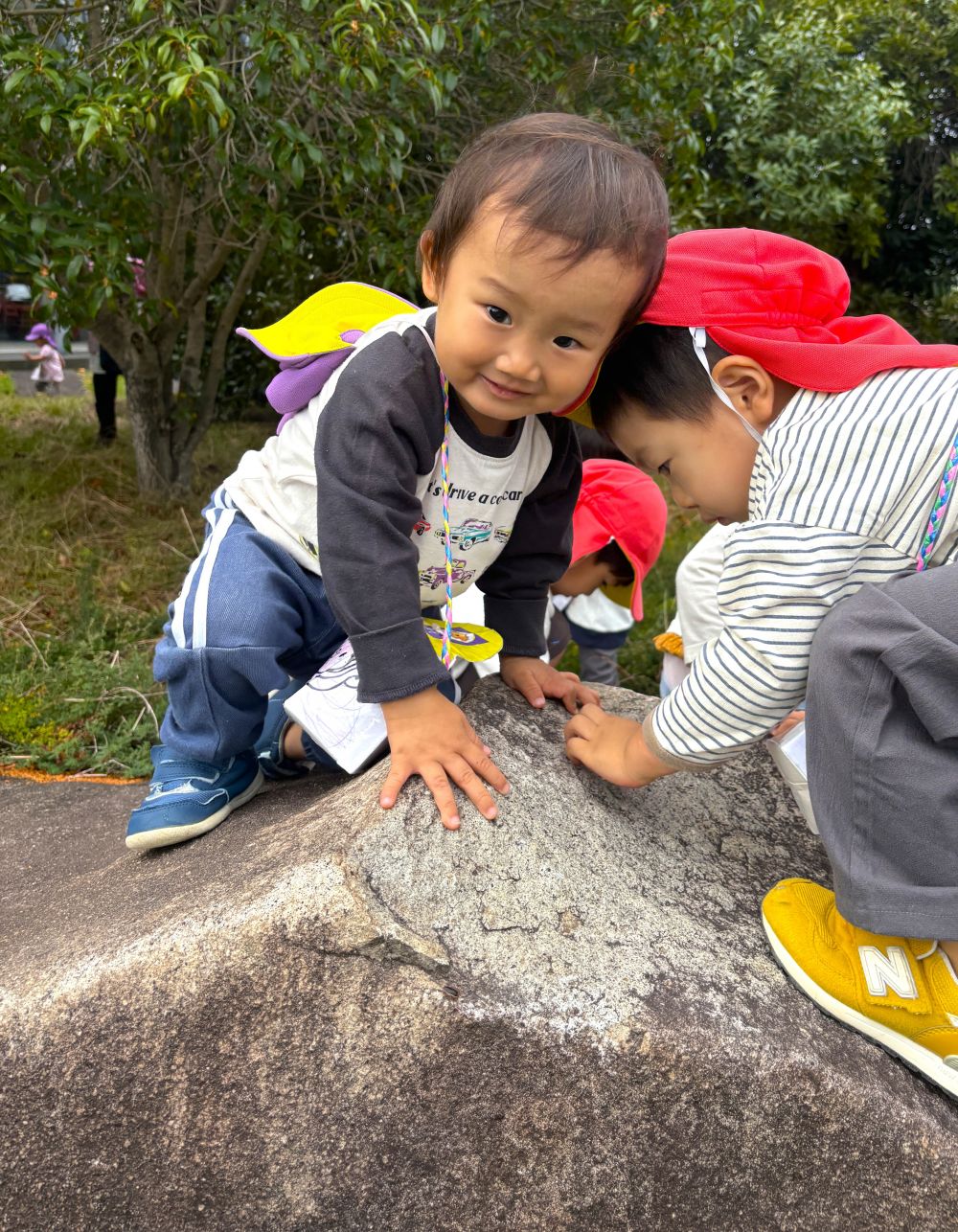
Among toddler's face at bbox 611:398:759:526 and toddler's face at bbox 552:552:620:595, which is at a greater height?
toddler's face at bbox 611:398:759:526

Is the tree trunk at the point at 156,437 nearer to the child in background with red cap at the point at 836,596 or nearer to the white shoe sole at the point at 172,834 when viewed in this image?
the white shoe sole at the point at 172,834

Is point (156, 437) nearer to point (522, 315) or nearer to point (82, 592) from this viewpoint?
point (82, 592)

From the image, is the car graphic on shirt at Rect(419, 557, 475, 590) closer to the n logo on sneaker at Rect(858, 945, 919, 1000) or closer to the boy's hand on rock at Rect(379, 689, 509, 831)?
the boy's hand on rock at Rect(379, 689, 509, 831)

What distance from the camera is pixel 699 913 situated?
1.69m

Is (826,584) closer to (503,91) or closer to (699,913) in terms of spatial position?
(699,913)

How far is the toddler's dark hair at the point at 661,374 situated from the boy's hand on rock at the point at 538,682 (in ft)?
2.03

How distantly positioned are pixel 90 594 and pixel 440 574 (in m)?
2.45

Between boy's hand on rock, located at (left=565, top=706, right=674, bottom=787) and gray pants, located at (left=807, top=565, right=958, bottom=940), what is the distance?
0.34 metres

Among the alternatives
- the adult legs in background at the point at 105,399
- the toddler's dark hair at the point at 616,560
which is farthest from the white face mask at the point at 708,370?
the adult legs in background at the point at 105,399

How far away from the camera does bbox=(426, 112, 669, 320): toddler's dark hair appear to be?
1546 millimetres

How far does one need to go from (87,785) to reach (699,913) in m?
1.88

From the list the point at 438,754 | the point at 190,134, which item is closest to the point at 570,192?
the point at 438,754

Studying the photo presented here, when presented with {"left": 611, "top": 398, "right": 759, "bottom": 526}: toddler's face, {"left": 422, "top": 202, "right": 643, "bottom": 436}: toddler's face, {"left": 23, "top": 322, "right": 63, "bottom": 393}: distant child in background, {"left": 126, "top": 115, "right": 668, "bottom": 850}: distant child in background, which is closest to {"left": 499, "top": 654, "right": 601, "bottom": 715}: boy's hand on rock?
{"left": 126, "top": 115, "right": 668, "bottom": 850}: distant child in background

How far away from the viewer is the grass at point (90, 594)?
3.29 meters
